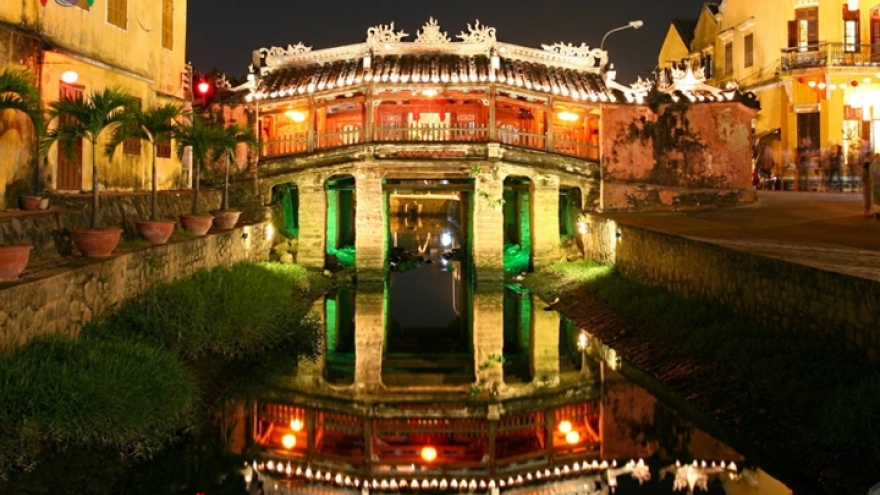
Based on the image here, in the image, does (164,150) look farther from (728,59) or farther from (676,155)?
(728,59)

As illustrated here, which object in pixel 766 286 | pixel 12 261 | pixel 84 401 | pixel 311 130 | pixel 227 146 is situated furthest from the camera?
pixel 311 130

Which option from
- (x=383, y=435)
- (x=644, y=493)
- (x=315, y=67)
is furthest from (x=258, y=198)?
(x=644, y=493)

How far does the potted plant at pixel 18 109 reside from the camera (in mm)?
9227

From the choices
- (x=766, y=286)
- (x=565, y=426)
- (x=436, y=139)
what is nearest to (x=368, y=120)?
(x=436, y=139)

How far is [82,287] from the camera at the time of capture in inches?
429

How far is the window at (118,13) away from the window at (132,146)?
6.00 ft

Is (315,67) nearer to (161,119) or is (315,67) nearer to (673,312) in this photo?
(161,119)

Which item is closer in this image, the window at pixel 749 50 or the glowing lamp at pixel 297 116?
the glowing lamp at pixel 297 116

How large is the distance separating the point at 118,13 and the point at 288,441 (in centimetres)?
1334

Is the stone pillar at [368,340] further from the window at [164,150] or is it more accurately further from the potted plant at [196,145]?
the window at [164,150]

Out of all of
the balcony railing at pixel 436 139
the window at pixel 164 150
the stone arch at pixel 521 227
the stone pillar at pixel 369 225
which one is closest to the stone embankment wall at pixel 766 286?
the balcony railing at pixel 436 139

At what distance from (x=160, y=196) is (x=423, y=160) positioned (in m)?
7.68

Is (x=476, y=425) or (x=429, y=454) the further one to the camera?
(x=476, y=425)

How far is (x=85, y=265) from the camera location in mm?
11164
